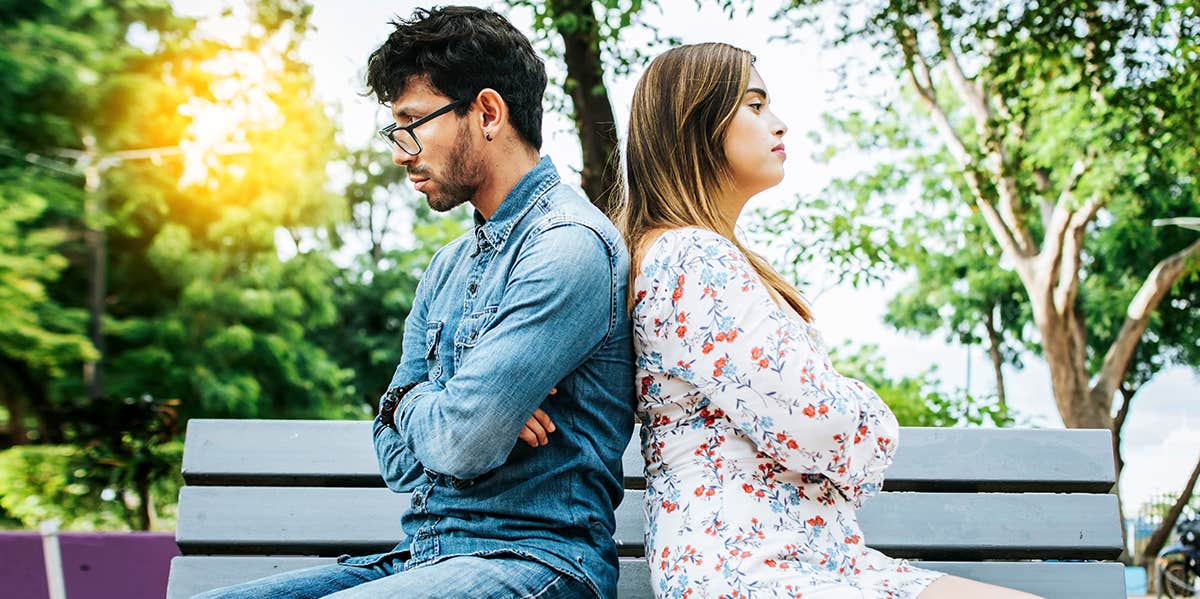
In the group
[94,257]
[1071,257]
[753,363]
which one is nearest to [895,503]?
[753,363]

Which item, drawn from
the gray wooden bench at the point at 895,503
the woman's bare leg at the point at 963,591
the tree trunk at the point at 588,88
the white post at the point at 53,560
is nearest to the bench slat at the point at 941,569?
the gray wooden bench at the point at 895,503

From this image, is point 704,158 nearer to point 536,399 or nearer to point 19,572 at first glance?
point 536,399

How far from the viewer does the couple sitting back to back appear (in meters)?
1.77

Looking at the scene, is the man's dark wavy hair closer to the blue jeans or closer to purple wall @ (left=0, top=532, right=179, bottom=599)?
the blue jeans

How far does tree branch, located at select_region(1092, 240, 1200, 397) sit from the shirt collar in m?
10.8

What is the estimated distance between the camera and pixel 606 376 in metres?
1.93

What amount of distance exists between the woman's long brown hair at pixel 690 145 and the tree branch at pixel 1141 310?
34.8 feet

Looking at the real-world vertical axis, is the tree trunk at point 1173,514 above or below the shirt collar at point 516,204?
below

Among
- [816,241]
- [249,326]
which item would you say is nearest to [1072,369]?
[816,241]

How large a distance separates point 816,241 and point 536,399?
4.72 meters

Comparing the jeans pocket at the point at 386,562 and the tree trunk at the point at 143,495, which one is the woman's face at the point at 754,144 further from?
the tree trunk at the point at 143,495

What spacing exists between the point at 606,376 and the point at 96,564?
3.20 m

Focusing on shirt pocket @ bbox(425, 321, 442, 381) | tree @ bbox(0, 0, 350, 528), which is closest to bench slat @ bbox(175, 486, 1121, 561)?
shirt pocket @ bbox(425, 321, 442, 381)

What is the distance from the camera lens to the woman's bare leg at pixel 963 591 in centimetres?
193
